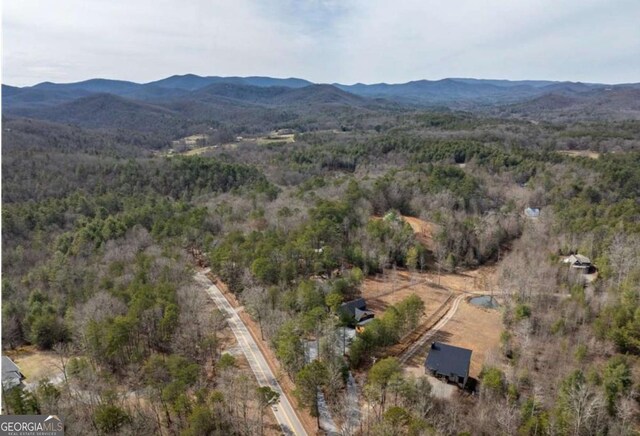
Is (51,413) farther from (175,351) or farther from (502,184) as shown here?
(502,184)

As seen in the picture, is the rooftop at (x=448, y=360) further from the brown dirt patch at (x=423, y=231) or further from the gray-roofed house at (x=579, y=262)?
the brown dirt patch at (x=423, y=231)

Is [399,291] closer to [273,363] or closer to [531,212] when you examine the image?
[273,363]

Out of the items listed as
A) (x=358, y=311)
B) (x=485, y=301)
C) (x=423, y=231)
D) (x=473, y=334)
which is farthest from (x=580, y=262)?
(x=358, y=311)

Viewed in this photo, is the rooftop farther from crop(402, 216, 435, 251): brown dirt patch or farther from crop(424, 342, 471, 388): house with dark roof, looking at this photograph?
crop(402, 216, 435, 251): brown dirt patch

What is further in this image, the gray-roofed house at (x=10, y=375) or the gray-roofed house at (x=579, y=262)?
the gray-roofed house at (x=579, y=262)

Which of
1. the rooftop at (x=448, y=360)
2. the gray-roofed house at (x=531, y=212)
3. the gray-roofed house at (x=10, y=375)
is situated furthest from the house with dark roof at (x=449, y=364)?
the gray-roofed house at (x=531, y=212)

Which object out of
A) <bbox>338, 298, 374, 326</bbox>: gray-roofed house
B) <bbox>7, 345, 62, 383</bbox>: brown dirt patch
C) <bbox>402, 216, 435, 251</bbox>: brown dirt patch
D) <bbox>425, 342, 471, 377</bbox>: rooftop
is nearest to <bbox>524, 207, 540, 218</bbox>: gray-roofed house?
<bbox>402, 216, 435, 251</bbox>: brown dirt patch
